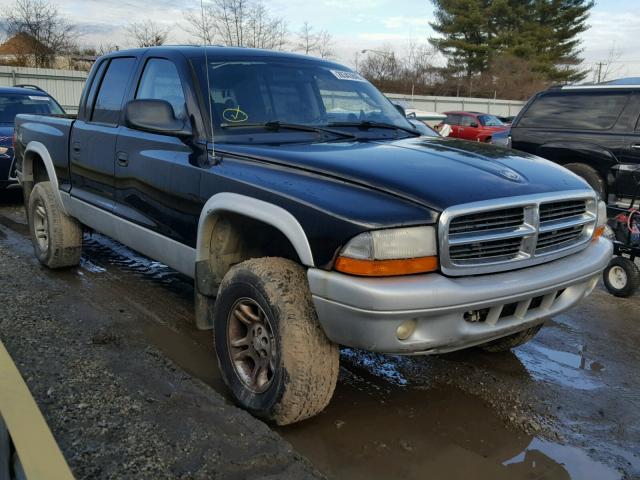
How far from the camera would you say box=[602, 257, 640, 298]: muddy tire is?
5.34m

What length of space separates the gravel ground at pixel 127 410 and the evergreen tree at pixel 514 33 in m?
48.5

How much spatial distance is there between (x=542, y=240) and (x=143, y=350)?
8.09 feet

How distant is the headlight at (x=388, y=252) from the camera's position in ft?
8.18

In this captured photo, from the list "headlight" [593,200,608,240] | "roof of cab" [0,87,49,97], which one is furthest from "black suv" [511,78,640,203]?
"roof of cab" [0,87,49,97]

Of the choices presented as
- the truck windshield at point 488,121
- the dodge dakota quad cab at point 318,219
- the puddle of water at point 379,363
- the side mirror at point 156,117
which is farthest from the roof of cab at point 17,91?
the truck windshield at point 488,121

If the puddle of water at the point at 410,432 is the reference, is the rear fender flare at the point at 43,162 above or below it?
above

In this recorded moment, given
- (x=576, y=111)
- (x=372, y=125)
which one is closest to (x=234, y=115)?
(x=372, y=125)

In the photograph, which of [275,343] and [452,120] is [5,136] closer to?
[275,343]

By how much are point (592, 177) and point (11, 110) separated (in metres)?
8.87

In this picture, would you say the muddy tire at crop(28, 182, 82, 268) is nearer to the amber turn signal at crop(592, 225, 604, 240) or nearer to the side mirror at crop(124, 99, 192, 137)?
the side mirror at crop(124, 99, 192, 137)

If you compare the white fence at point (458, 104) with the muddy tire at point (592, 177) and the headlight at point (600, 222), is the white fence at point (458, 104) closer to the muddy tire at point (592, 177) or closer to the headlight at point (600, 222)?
the muddy tire at point (592, 177)

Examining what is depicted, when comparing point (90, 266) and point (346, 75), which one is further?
point (90, 266)

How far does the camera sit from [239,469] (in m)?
2.50

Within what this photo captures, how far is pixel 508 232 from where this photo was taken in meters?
2.75
